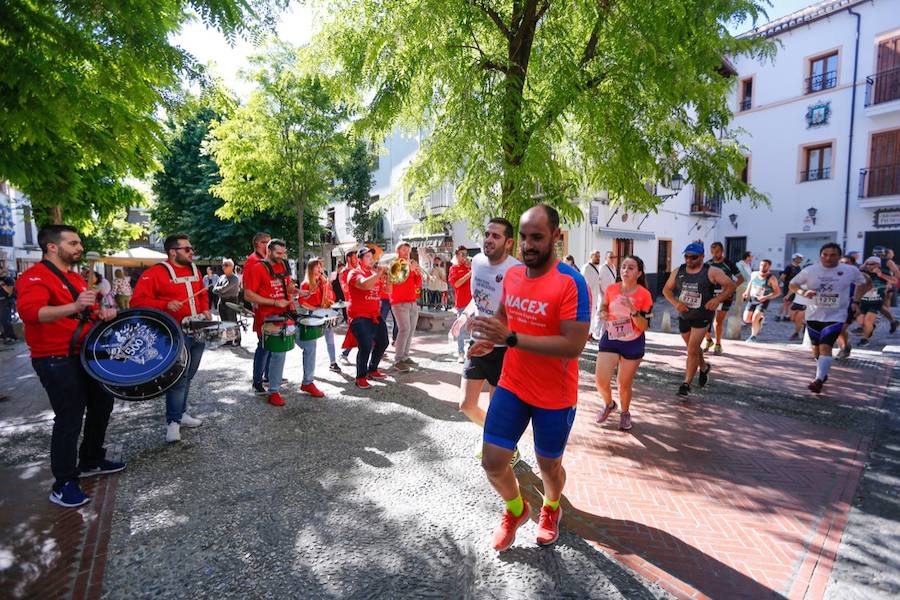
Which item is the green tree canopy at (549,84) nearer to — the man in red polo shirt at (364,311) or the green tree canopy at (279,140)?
the man in red polo shirt at (364,311)

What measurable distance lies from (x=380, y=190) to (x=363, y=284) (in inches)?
900

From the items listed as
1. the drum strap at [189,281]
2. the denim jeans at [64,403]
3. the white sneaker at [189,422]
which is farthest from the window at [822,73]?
the denim jeans at [64,403]

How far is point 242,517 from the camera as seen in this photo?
343 cm

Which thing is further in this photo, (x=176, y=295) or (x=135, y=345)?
(x=176, y=295)

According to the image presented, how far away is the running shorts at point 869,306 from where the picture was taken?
32.8ft

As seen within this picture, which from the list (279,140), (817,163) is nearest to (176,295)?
(279,140)

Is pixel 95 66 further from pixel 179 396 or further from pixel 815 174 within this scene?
pixel 815 174

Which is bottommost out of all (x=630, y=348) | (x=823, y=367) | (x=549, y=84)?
(x=823, y=367)

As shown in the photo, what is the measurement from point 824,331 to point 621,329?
3413 mm

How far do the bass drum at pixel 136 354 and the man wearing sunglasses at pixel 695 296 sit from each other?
5.28 meters

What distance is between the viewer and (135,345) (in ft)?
12.6

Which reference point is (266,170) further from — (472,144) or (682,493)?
(682,493)

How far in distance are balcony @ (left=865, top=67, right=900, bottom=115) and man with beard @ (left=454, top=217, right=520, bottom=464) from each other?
2363 cm

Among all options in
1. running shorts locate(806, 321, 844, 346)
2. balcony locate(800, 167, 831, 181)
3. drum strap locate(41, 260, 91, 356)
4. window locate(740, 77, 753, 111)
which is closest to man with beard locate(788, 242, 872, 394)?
running shorts locate(806, 321, 844, 346)
